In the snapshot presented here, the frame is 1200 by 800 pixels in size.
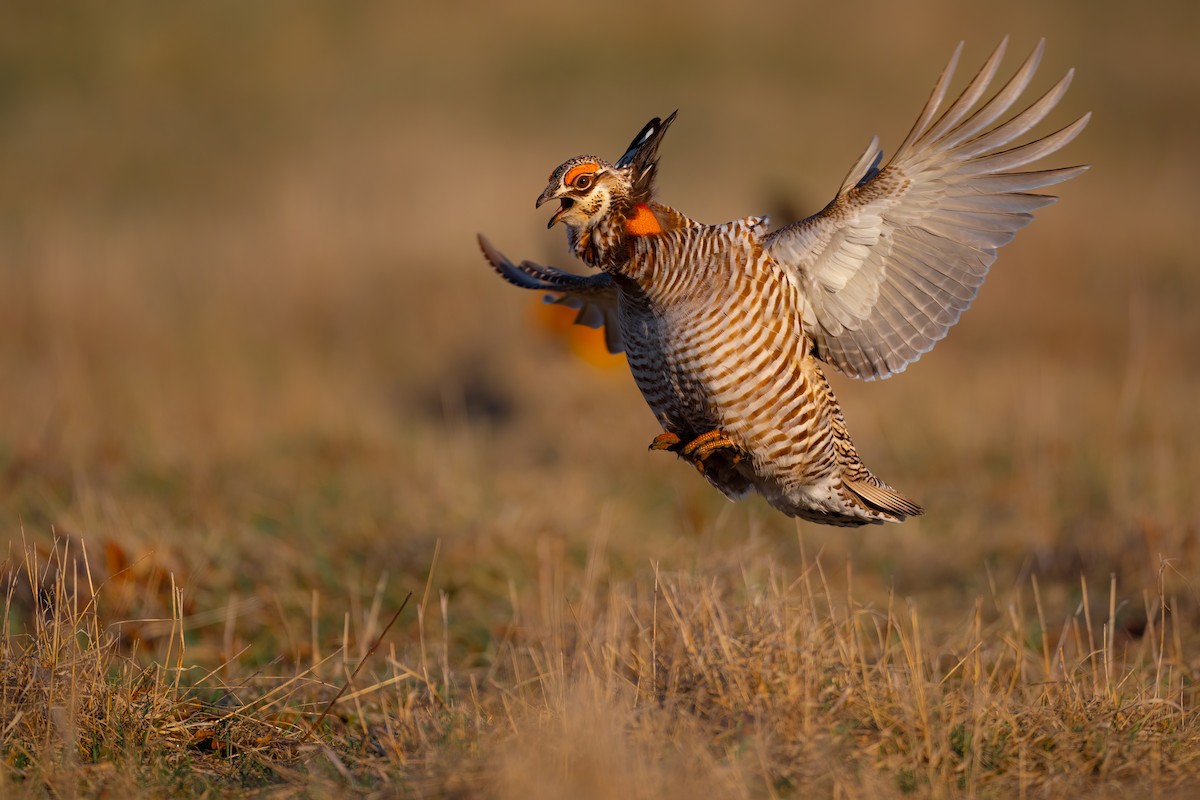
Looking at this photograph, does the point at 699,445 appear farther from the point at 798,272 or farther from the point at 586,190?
the point at 586,190

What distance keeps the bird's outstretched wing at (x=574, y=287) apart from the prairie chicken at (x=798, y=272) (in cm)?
36

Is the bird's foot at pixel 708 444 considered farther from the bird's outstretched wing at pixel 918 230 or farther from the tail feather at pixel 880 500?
the tail feather at pixel 880 500

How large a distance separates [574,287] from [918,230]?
1.10 m

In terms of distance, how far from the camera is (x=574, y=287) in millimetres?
4121

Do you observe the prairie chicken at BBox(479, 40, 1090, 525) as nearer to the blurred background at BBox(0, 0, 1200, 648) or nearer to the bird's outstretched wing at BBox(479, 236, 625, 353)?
the bird's outstretched wing at BBox(479, 236, 625, 353)

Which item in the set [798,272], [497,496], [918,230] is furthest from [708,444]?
[497,496]

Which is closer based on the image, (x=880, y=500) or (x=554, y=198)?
(x=554, y=198)

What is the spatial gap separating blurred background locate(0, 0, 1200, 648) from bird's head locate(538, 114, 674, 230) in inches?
62.9

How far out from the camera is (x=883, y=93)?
20.6 metres

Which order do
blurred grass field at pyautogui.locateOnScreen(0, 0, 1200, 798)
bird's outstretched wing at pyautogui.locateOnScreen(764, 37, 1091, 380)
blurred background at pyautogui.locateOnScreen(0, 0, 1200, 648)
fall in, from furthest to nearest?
blurred background at pyautogui.locateOnScreen(0, 0, 1200, 648) → bird's outstretched wing at pyautogui.locateOnScreen(764, 37, 1091, 380) → blurred grass field at pyautogui.locateOnScreen(0, 0, 1200, 798)

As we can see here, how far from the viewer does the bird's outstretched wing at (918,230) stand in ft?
11.2

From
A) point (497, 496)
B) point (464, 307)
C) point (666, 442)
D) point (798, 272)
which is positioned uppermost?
point (798, 272)

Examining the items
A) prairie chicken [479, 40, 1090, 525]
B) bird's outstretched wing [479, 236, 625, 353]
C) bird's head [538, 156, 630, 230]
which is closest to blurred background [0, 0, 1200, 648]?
bird's outstretched wing [479, 236, 625, 353]

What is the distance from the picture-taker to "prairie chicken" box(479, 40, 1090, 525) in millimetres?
3486
